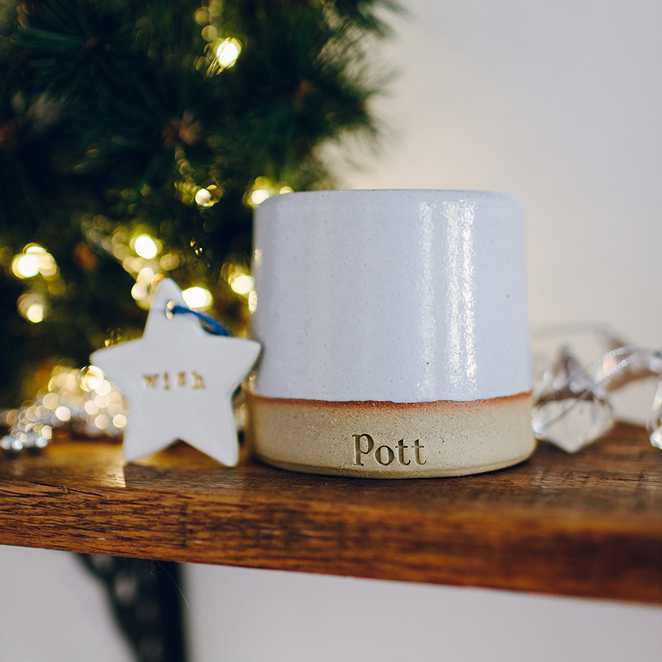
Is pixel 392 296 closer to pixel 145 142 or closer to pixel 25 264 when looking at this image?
pixel 145 142

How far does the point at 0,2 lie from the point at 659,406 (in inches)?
20.2

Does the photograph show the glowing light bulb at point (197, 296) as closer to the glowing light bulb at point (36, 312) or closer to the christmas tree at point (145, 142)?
the christmas tree at point (145, 142)

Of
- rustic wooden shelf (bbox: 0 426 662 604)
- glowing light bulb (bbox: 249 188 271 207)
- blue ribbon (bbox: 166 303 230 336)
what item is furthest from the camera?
glowing light bulb (bbox: 249 188 271 207)

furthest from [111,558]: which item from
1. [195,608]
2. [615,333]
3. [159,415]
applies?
[615,333]

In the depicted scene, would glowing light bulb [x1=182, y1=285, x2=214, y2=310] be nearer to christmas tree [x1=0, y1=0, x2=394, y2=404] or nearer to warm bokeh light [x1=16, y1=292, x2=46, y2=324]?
christmas tree [x1=0, y1=0, x2=394, y2=404]

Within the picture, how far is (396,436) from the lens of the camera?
368 millimetres

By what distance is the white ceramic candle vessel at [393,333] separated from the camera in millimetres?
366

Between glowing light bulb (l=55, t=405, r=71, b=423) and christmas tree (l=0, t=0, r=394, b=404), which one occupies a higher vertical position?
christmas tree (l=0, t=0, r=394, b=404)

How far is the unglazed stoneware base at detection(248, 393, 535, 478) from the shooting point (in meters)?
0.37

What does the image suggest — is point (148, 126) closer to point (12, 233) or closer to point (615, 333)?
point (12, 233)

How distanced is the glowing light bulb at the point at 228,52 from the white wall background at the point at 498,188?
0.62ft

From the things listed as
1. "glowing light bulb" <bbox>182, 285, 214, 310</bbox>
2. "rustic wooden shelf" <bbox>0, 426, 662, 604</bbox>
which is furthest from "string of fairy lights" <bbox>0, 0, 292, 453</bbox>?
"rustic wooden shelf" <bbox>0, 426, 662, 604</bbox>

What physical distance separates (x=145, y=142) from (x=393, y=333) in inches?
8.9

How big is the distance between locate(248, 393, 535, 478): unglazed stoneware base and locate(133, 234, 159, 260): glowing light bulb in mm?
191
